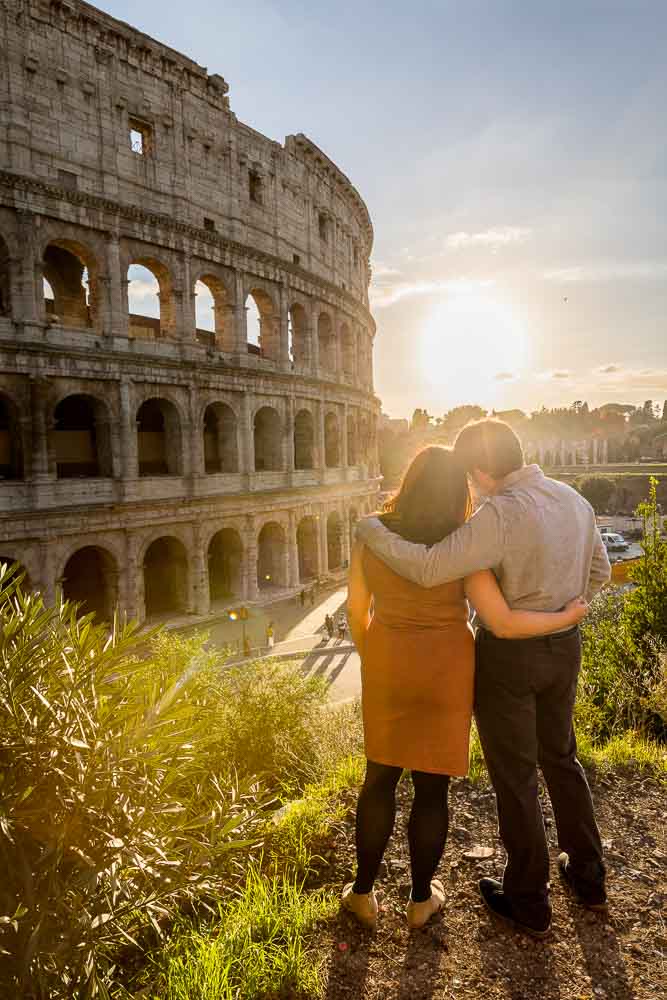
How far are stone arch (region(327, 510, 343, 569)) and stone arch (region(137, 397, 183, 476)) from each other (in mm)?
8824

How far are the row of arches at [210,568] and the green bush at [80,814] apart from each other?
1441 cm

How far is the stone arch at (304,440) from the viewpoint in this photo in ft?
80.9

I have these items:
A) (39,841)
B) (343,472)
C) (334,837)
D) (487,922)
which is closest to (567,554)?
(487,922)

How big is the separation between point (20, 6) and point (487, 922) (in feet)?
71.6

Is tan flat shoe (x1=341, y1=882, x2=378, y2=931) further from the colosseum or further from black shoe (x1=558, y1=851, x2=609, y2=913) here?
the colosseum

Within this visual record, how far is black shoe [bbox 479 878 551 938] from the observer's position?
2.85 meters

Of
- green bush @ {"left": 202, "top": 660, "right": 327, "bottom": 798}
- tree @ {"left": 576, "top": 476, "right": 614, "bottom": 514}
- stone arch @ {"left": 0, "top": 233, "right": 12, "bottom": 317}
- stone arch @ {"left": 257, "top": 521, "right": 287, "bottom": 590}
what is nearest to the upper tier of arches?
stone arch @ {"left": 0, "top": 233, "right": 12, "bottom": 317}

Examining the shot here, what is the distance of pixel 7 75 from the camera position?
15422 mm

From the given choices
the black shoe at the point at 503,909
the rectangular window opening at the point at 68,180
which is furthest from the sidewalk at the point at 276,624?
the black shoe at the point at 503,909

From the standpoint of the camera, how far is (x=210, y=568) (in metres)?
22.5

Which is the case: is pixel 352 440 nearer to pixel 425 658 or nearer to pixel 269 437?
pixel 269 437

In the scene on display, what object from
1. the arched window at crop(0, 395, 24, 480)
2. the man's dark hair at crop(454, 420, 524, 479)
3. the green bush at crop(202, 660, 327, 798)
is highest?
the arched window at crop(0, 395, 24, 480)

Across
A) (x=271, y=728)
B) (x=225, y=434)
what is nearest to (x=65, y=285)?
(x=225, y=434)

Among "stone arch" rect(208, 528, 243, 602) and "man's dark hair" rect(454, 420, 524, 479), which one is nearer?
"man's dark hair" rect(454, 420, 524, 479)
